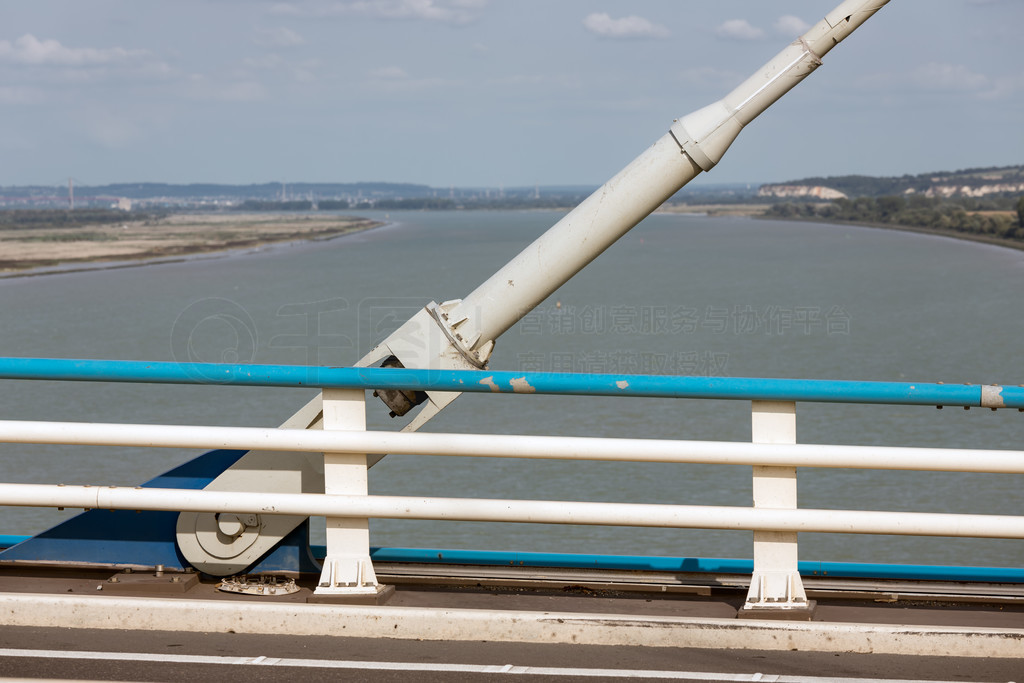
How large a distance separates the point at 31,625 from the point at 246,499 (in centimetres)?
89

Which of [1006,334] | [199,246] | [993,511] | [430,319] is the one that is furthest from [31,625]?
[199,246]

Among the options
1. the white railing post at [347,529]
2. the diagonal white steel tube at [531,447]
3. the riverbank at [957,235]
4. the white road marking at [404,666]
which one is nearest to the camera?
the white road marking at [404,666]

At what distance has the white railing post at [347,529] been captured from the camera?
171 inches

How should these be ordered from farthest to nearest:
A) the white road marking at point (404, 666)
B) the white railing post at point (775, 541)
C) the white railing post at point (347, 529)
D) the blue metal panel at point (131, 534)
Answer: the blue metal panel at point (131, 534), the white railing post at point (347, 529), the white railing post at point (775, 541), the white road marking at point (404, 666)

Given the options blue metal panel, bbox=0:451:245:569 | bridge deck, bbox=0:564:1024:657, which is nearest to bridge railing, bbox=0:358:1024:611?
bridge deck, bbox=0:564:1024:657

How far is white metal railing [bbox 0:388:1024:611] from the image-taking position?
4.07m

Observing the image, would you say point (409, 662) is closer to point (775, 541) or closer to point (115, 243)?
point (775, 541)

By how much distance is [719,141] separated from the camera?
4586mm

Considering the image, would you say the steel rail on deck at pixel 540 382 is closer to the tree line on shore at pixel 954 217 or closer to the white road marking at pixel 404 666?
the white road marking at pixel 404 666

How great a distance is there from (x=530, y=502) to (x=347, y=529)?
0.68 metres

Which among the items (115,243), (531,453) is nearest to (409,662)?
(531,453)

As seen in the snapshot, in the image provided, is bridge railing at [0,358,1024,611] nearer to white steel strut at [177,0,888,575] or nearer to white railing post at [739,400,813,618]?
white railing post at [739,400,813,618]

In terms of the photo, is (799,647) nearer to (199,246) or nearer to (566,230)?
(566,230)

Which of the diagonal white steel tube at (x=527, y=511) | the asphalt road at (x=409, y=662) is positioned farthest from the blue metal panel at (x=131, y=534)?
the asphalt road at (x=409, y=662)
